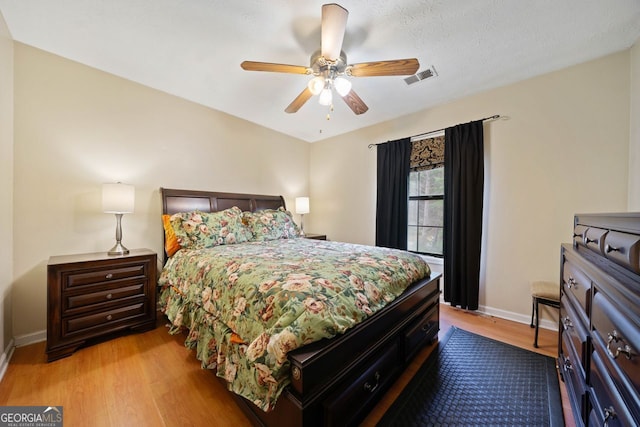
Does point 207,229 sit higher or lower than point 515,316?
higher

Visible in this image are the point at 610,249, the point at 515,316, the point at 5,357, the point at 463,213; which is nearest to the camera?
the point at 610,249

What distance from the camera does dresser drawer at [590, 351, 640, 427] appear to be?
0.72 m

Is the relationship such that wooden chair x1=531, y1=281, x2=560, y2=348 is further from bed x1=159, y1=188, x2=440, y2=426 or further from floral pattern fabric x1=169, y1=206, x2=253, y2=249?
floral pattern fabric x1=169, y1=206, x2=253, y2=249

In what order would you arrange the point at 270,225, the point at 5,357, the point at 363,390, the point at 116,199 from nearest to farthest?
the point at 363,390 < the point at 5,357 < the point at 116,199 < the point at 270,225

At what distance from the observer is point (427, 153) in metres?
3.14

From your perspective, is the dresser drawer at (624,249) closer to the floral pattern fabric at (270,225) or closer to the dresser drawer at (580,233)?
the dresser drawer at (580,233)

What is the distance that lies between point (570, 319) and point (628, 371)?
0.85 m

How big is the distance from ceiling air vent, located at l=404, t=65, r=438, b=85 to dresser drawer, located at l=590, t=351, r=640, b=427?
2395mm

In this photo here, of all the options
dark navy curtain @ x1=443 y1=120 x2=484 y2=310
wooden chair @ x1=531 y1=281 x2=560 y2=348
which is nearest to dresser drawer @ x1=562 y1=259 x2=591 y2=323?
wooden chair @ x1=531 y1=281 x2=560 y2=348

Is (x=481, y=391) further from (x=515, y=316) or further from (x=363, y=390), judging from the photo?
(x=515, y=316)

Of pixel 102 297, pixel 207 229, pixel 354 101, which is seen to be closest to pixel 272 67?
pixel 354 101

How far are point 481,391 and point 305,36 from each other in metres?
2.87

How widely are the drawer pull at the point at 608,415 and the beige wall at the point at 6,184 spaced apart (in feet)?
11.1

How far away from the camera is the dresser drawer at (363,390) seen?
1104mm
